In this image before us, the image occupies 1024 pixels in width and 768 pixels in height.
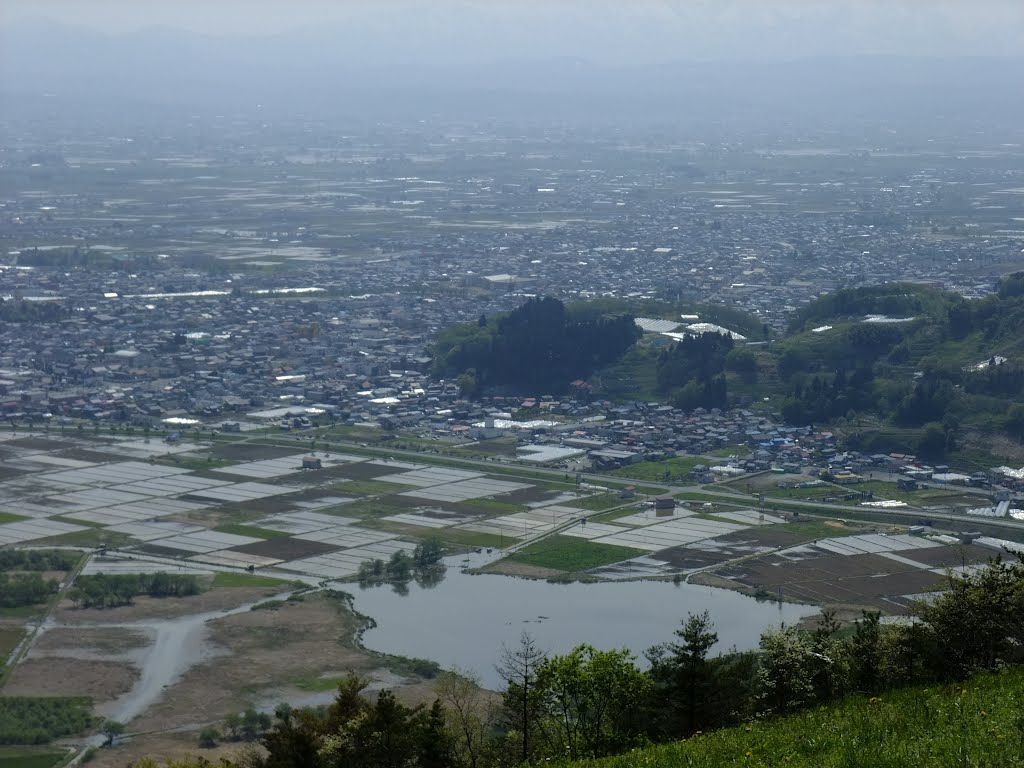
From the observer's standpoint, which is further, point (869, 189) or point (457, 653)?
point (869, 189)

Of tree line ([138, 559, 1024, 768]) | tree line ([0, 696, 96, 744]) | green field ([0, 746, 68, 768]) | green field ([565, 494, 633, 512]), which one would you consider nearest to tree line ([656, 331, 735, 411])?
Result: green field ([565, 494, 633, 512])

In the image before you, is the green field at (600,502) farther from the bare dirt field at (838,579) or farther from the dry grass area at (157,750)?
→ the dry grass area at (157,750)

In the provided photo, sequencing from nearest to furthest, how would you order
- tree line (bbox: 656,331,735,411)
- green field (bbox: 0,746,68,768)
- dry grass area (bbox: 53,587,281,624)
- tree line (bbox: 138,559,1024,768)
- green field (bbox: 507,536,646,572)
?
tree line (bbox: 138,559,1024,768)
green field (bbox: 0,746,68,768)
dry grass area (bbox: 53,587,281,624)
green field (bbox: 507,536,646,572)
tree line (bbox: 656,331,735,411)

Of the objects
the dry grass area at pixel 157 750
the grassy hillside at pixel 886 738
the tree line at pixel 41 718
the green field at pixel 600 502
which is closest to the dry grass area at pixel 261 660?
the dry grass area at pixel 157 750

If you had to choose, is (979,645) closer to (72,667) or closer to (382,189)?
(72,667)

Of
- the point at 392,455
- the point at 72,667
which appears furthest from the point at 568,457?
the point at 72,667

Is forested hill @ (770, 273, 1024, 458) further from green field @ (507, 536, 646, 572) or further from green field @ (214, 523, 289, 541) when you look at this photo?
green field @ (214, 523, 289, 541)
